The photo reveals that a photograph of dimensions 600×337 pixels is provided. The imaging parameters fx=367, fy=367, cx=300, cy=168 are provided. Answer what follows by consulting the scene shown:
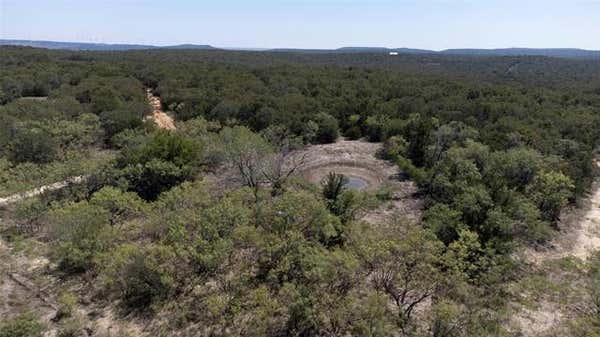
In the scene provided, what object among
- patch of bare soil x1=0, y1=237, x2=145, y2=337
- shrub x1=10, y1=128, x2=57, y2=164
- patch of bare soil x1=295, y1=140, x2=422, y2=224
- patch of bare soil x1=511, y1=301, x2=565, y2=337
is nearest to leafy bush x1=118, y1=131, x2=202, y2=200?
shrub x1=10, y1=128, x2=57, y2=164

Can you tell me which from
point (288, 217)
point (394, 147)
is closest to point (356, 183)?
point (394, 147)

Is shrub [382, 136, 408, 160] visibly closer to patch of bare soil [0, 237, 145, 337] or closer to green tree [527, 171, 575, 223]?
green tree [527, 171, 575, 223]

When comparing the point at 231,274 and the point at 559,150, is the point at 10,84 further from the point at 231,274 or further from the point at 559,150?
the point at 559,150

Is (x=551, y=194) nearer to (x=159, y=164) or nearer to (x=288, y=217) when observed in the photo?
(x=288, y=217)

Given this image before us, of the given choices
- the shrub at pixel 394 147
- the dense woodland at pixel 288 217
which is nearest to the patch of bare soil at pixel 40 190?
the dense woodland at pixel 288 217

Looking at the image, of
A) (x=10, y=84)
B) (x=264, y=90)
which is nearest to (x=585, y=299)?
(x=264, y=90)

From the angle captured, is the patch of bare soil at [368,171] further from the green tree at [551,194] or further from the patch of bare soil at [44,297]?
the patch of bare soil at [44,297]
